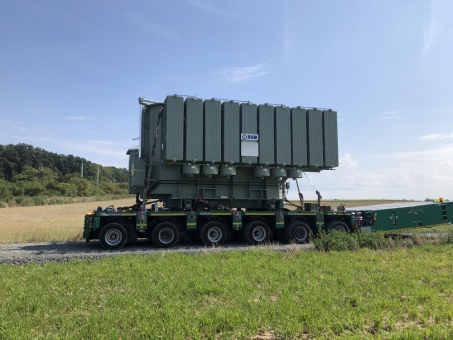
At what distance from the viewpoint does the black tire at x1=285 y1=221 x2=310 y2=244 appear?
1334 cm

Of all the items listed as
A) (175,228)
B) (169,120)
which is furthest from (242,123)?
(175,228)

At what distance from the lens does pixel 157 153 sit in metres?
13.5

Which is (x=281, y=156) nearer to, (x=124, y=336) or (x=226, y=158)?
(x=226, y=158)

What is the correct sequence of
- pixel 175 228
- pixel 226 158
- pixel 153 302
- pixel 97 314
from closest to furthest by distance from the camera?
pixel 97 314
pixel 153 302
pixel 175 228
pixel 226 158

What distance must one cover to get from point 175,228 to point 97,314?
7.49 metres

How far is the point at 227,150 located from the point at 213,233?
126 inches

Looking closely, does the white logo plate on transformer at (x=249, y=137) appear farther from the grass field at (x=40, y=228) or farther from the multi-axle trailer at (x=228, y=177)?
the grass field at (x=40, y=228)

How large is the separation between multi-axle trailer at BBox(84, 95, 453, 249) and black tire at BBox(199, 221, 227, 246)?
4 cm

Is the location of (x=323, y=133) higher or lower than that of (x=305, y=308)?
higher

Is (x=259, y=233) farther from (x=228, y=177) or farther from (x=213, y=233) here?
(x=228, y=177)

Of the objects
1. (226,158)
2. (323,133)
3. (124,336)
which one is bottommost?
(124,336)

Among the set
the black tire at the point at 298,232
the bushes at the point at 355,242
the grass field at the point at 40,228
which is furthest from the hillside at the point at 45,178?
the bushes at the point at 355,242

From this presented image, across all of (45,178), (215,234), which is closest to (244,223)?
(215,234)

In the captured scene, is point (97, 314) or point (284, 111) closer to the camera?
point (97, 314)
